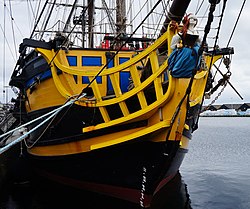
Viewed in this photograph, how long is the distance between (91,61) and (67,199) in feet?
13.1

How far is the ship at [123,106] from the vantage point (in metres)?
6.68

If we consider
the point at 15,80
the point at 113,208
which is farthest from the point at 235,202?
the point at 15,80

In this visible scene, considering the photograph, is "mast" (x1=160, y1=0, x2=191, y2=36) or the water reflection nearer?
"mast" (x1=160, y1=0, x2=191, y2=36)

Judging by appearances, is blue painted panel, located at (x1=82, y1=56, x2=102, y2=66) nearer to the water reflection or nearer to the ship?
the ship

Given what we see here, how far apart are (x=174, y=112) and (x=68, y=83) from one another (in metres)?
2.96

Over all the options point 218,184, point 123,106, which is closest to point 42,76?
point 123,106

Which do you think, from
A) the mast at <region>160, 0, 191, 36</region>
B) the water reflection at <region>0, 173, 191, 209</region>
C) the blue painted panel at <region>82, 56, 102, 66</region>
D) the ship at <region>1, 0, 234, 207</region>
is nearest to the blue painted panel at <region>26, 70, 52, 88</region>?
the ship at <region>1, 0, 234, 207</region>

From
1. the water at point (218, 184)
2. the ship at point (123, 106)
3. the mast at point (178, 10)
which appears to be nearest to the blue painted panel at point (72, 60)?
the ship at point (123, 106)

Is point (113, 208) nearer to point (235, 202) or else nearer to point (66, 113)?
point (66, 113)

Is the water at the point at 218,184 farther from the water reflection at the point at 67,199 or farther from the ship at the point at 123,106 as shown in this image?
the ship at the point at 123,106

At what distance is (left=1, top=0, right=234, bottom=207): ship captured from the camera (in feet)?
21.9

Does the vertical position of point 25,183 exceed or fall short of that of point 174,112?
it falls short

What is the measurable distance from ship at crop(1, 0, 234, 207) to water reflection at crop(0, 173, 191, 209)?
0.38 metres

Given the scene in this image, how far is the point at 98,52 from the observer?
9.61m
